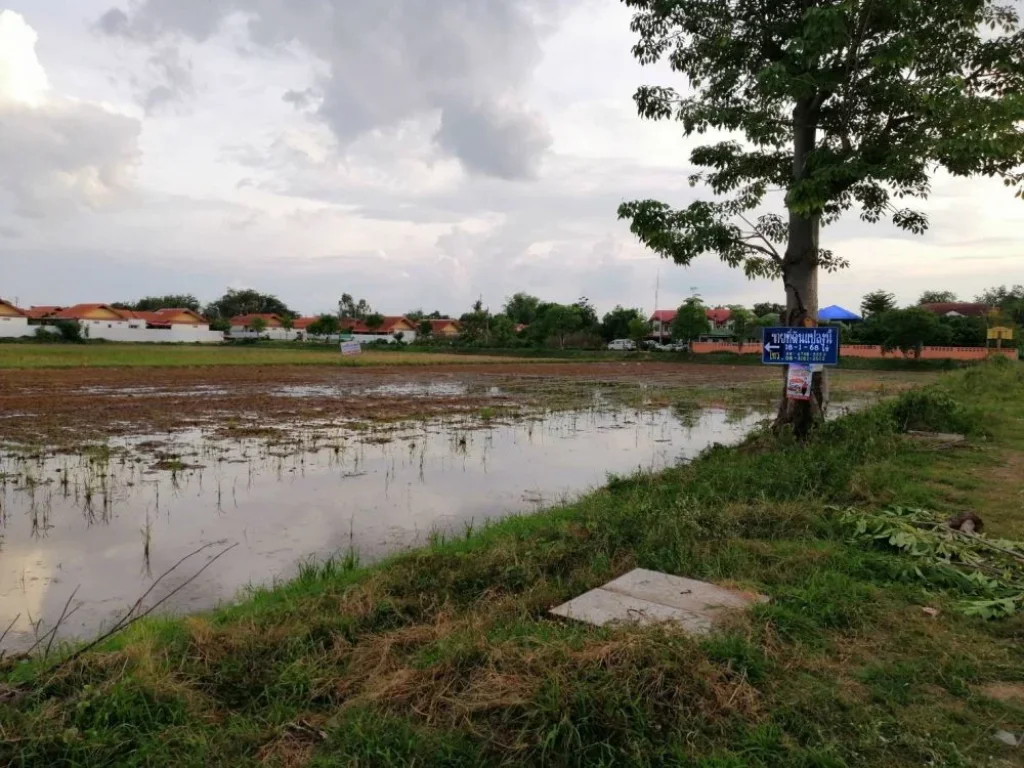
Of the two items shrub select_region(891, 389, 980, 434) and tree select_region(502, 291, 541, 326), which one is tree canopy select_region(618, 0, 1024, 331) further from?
tree select_region(502, 291, 541, 326)

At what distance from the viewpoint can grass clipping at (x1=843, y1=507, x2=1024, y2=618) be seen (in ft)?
Answer: 12.3

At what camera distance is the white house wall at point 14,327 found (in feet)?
207

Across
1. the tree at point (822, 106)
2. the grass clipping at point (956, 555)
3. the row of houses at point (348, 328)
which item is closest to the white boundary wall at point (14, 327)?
the row of houses at point (348, 328)

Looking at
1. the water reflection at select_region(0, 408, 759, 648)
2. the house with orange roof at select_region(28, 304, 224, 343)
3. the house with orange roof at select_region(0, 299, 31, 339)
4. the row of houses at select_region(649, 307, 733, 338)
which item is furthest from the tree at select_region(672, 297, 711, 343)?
the house with orange roof at select_region(0, 299, 31, 339)

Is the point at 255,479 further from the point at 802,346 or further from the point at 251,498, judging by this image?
the point at 802,346

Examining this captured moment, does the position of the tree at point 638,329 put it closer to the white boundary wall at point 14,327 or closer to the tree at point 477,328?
the tree at point 477,328

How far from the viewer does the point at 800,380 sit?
27.6 ft

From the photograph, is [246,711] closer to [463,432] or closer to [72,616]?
[72,616]

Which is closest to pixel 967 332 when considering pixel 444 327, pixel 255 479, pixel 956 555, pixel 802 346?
pixel 802 346

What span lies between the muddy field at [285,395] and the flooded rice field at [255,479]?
0.15 m

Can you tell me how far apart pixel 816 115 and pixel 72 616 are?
9960 millimetres

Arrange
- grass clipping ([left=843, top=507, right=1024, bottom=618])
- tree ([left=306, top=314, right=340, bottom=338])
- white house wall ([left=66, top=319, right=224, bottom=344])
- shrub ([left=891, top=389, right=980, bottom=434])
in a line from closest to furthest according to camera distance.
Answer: grass clipping ([left=843, top=507, right=1024, bottom=618]), shrub ([left=891, top=389, right=980, bottom=434]), white house wall ([left=66, top=319, right=224, bottom=344]), tree ([left=306, top=314, right=340, bottom=338])

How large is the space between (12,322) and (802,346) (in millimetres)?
77538

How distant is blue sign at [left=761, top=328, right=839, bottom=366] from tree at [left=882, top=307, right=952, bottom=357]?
3789 cm
